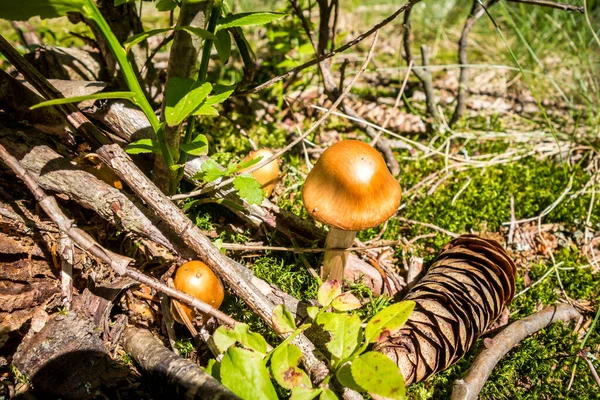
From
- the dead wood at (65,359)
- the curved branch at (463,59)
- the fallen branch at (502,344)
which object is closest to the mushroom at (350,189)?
the fallen branch at (502,344)

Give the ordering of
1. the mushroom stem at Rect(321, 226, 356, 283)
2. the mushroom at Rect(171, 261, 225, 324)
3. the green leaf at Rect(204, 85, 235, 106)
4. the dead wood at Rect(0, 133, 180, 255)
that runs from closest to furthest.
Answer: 1. the green leaf at Rect(204, 85, 235, 106)
2. the mushroom at Rect(171, 261, 225, 324)
3. the dead wood at Rect(0, 133, 180, 255)
4. the mushroom stem at Rect(321, 226, 356, 283)

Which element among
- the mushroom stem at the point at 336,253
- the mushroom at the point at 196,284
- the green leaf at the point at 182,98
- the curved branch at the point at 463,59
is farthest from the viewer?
the curved branch at the point at 463,59

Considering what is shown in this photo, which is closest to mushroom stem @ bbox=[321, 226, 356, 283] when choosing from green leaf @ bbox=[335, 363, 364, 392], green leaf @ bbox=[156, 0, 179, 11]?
green leaf @ bbox=[335, 363, 364, 392]

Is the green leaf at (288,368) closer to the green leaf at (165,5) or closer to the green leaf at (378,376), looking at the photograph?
the green leaf at (378,376)

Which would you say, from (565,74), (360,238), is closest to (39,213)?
(360,238)

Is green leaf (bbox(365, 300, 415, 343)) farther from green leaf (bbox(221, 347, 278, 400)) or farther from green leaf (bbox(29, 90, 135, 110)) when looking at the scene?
green leaf (bbox(29, 90, 135, 110))

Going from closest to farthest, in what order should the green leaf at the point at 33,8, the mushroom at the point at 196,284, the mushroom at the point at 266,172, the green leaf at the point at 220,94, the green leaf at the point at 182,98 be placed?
the green leaf at the point at 33,8 < the green leaf at the point at 182,98 < the green leaf at the point at 220,94 < the mushroom at the point at 196,284 < the mushroom at the point at 266,172
